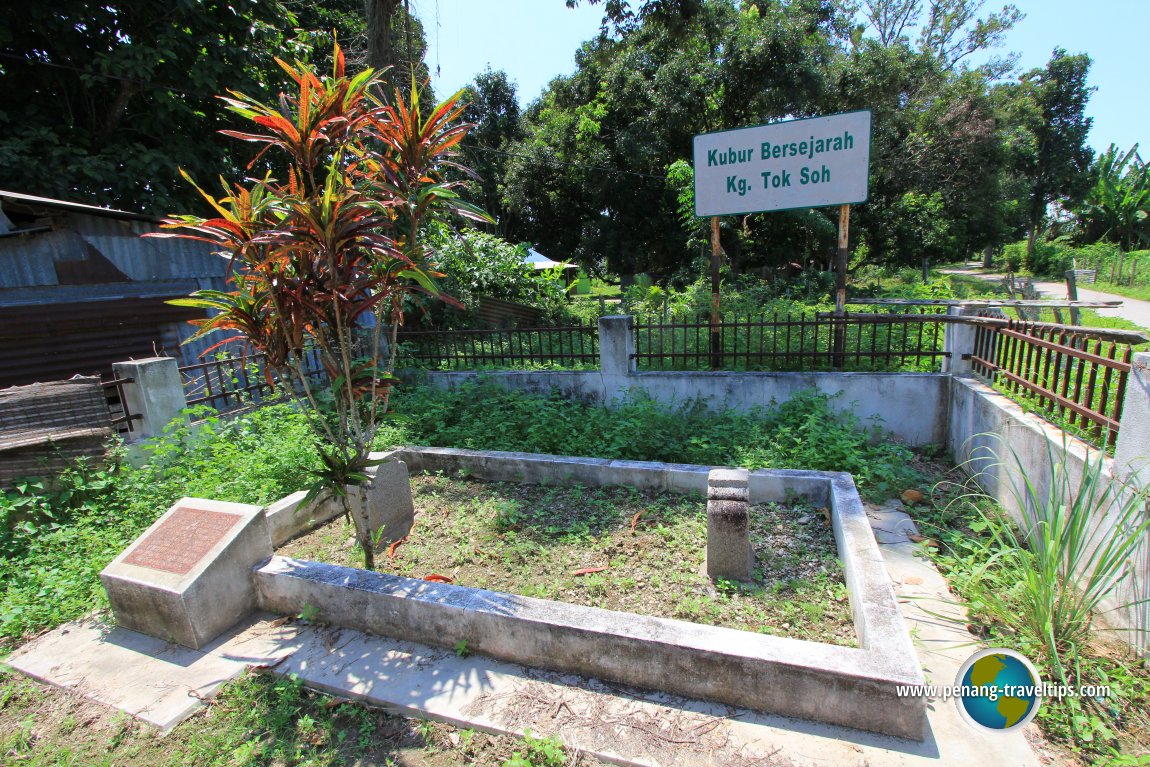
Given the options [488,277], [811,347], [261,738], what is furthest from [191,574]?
[488,277]

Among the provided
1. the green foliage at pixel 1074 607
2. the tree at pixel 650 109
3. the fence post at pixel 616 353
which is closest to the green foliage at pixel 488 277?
the fence post at pixel 616 353

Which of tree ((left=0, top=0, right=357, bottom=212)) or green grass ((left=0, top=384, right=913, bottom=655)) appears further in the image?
tree ((left=0, top=0, right=357, bottom=212))

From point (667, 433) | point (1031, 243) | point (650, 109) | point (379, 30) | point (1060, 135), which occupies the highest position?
point (1060, 135)

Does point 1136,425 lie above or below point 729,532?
above

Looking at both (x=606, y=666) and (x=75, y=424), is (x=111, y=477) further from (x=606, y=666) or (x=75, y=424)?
(x=606, y=666)

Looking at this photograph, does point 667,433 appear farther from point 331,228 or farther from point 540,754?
point 331,228

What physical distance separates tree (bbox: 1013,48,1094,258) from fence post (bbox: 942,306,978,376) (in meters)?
35.2

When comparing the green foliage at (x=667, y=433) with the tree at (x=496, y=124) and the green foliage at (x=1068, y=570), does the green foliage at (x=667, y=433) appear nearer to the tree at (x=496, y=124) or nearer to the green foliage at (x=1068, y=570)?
the green foliage at (x=1068, y=570)

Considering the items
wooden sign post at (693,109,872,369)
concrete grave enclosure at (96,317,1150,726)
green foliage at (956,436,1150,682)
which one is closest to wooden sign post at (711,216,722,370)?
wooden sign post at (693,109,872,369)

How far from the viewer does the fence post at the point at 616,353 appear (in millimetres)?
6426

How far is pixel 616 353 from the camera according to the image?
257 inches

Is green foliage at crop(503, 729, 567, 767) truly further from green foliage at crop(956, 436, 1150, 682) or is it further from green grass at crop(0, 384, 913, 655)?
green foliage at crop(956, 436, 1150, 682)

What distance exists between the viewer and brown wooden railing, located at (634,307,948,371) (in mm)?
5785

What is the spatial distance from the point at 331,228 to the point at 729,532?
9.30ft
